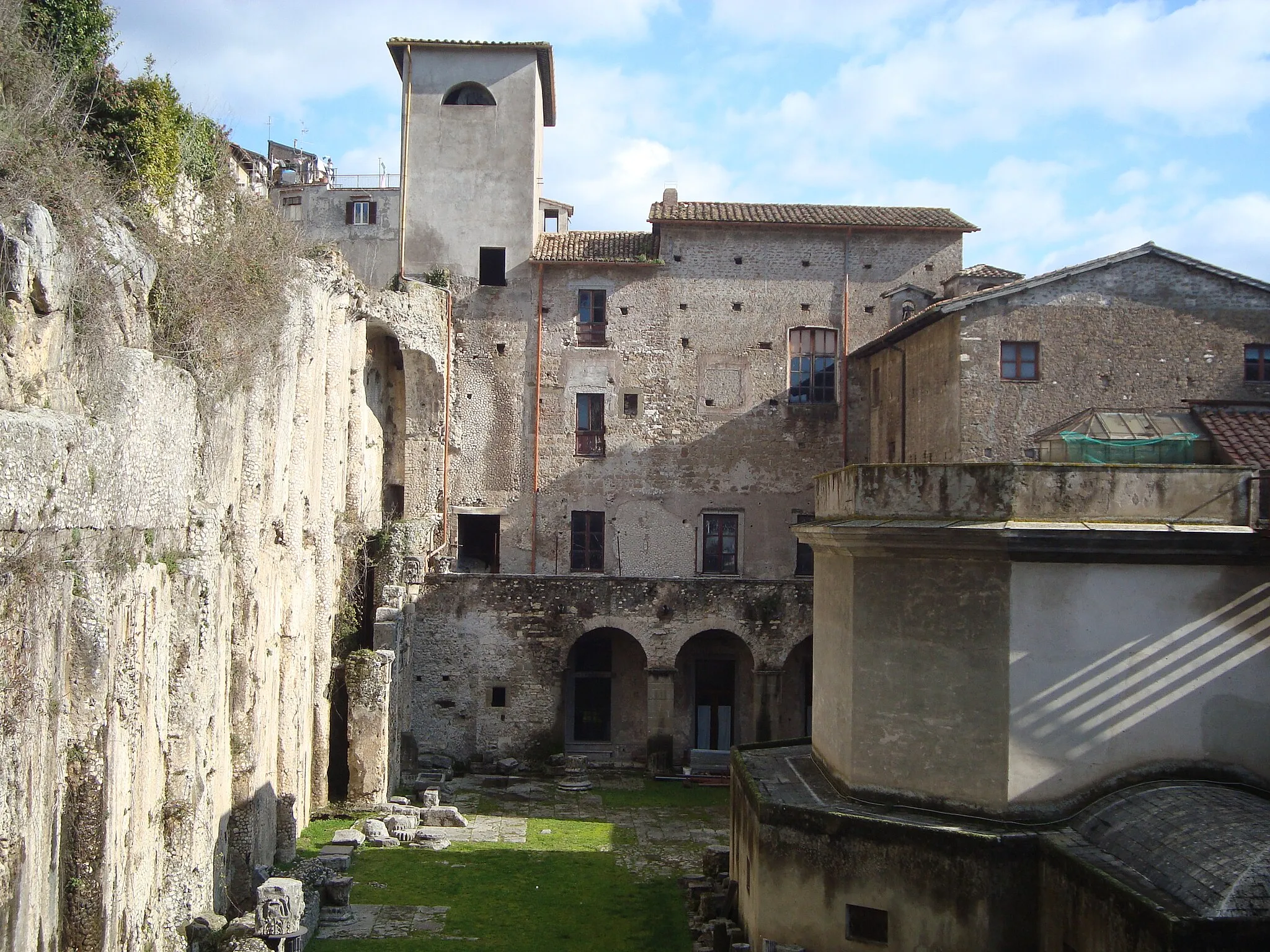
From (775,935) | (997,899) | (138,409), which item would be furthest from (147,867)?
(997,899)

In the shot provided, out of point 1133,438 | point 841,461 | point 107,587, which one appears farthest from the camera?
point 841,461

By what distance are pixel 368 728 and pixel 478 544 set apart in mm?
8179

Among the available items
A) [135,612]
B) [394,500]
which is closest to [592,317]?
[394,500]

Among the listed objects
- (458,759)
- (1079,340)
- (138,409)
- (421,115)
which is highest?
(421,115)

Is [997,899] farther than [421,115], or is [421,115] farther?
[421,115]

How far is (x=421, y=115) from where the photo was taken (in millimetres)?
28312

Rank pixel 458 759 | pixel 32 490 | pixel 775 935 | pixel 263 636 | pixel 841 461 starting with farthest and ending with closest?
pixel 841 461 < pixel 458 759 < pixel 263 636 < pixel 775 935 < pixel 32 490

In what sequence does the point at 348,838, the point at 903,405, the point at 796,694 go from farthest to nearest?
the point at 796,694
the point at 903,405
the point at 348,838

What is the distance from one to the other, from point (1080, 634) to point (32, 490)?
396 inches

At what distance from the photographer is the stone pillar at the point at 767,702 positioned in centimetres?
2498

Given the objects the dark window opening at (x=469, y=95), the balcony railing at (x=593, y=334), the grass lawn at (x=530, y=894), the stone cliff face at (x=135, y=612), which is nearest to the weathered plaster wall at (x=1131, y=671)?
the grass lawn at (x=530, y=894)

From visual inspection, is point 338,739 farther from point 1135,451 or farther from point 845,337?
point 845,337

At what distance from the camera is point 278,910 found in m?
13.4

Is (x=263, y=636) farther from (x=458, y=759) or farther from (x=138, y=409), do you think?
(x=458, y=759)
